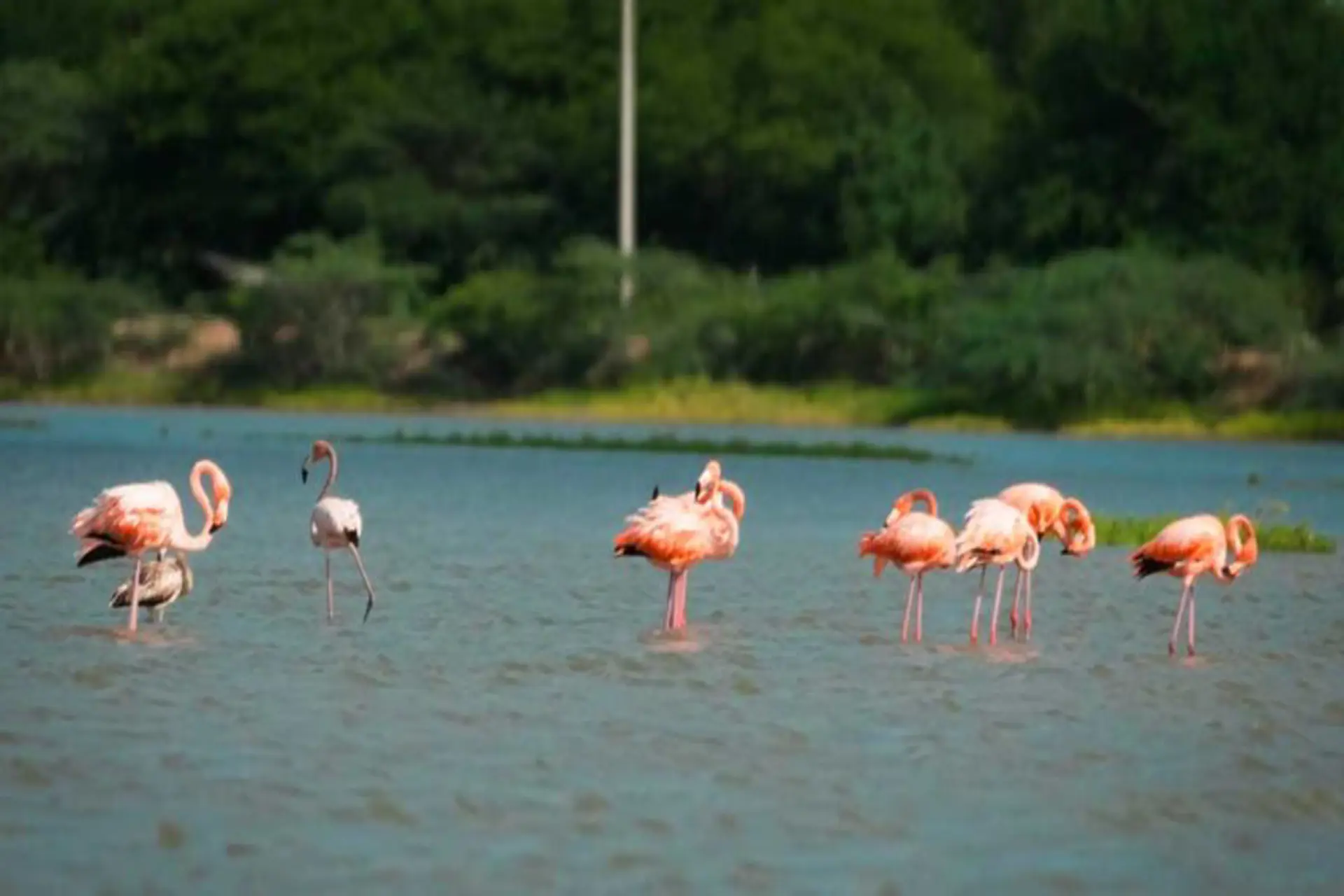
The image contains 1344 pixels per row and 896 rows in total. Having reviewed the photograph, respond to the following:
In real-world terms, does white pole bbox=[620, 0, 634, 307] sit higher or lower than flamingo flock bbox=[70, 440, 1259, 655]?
higher

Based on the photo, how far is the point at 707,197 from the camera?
211ft

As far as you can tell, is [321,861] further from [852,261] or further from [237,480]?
[852,261]

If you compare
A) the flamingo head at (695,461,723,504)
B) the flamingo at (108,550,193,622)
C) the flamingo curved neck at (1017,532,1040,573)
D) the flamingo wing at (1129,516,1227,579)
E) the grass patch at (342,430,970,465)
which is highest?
the flamingo head at (695,461,723,504)

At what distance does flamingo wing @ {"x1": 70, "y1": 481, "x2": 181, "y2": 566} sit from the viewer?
1780cm

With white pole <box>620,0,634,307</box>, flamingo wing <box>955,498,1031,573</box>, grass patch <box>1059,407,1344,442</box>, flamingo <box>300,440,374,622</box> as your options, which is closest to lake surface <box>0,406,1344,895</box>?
flamingo <box>300,440,374,622</box>

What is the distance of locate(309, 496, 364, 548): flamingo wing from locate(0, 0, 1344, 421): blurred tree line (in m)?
29.5

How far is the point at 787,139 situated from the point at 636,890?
51665 mm

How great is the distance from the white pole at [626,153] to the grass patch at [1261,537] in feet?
88.0

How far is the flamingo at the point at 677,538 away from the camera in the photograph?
1845cm

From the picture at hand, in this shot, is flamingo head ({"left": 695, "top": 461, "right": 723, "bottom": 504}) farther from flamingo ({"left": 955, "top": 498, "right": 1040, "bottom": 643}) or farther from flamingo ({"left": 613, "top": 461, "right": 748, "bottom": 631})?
flamingo ({"left": 955, "top": 498, "right": 1040, "bottom": 643})

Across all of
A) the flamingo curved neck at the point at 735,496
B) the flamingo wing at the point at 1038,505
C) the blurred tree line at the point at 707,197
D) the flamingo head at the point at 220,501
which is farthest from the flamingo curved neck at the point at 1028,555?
the blurred tree line at the point at 707,197

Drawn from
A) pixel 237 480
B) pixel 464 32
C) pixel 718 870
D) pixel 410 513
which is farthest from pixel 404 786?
pixel 464 32

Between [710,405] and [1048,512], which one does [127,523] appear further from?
[710,405]

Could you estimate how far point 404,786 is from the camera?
40.6ft
